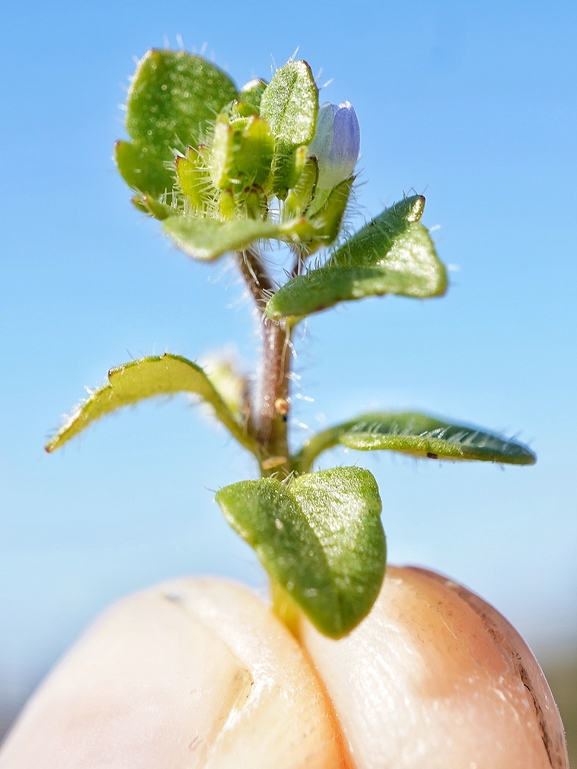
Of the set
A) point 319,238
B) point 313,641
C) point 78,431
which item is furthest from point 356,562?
point 319,238

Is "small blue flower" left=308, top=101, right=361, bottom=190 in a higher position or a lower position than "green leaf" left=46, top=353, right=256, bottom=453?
higher

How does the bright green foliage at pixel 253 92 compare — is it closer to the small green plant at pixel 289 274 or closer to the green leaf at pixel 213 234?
the small green plant at pixel 289 274

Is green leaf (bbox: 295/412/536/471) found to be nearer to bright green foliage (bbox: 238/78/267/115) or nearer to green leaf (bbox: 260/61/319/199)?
green leaf (bbox: 260/61/319/199)

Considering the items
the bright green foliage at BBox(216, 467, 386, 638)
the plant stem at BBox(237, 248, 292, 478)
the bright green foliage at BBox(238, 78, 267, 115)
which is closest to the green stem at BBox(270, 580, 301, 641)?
the plant stem at BBox(237, 248, 292, 478)

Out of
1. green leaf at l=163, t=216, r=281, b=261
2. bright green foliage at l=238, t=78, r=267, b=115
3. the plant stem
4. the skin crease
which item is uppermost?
bright green foliage at l=238, t=78, r=267, b=115

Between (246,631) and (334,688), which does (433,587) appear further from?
(246,631)
